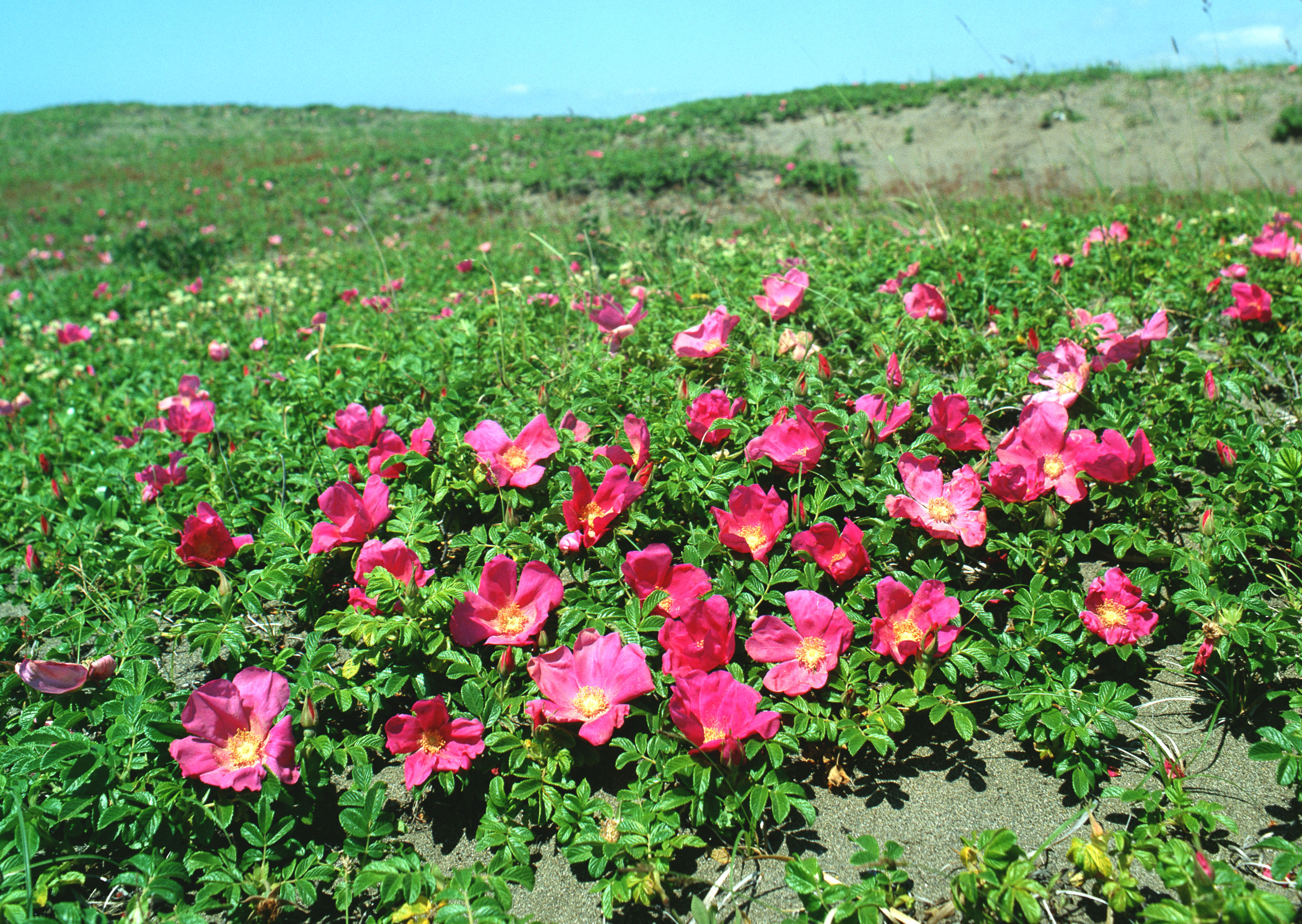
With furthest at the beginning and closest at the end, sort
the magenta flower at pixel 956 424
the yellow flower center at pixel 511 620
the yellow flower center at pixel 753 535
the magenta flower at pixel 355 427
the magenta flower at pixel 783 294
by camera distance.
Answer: the magenta flower at pixel 783 294
the magenta flower at pixel 355 427
the magenta flower at pixel 956 424
the yellow flower center at pixel 753 535
the yellow flower center at pixel 511 620

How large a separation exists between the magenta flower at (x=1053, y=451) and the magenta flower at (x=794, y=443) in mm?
392

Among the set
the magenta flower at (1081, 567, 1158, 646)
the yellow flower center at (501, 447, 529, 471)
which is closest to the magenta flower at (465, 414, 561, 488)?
the yellow flower center at (501, 447, 529, 471)

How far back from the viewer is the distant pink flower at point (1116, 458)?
1721 mm

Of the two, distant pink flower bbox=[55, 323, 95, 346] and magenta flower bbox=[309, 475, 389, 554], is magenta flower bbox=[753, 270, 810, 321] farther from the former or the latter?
distant pink flower bbox=[55, 323, 95, 346]

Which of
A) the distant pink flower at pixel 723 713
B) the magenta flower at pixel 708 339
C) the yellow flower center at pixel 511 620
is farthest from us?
the magenta flower at pixel 708 339

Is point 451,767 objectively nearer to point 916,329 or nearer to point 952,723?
point 952,723

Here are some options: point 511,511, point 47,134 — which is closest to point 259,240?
point 511,511

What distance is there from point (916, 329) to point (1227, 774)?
144cm

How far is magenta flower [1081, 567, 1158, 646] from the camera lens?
1.53 meters

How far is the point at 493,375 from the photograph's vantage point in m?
2.54

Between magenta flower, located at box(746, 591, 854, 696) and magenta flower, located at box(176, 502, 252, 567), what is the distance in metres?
1.25

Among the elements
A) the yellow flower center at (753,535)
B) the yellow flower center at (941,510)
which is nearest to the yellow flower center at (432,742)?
the yellow flower center at (753,535)

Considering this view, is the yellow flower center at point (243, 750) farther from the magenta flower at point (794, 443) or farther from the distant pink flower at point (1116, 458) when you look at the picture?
the distant pink flower at point (1116, 458)

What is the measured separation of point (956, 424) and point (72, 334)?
4.95 metres
